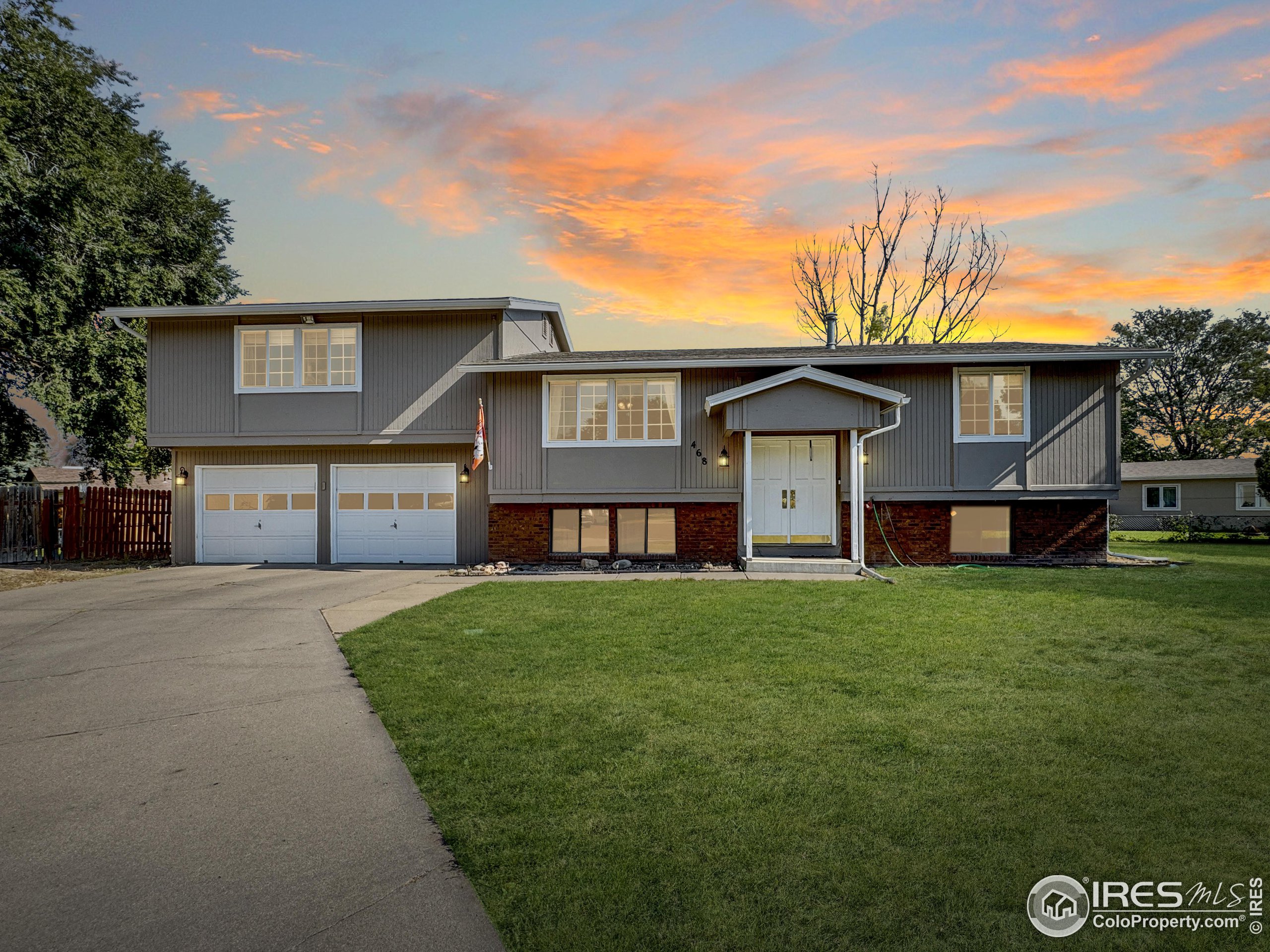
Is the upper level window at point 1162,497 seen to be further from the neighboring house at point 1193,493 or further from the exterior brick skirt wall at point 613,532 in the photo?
the exterior brick skirt wall at point 613,532

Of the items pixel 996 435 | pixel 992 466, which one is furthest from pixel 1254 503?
pixel 992 466

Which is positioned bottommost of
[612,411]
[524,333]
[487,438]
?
[487,438]

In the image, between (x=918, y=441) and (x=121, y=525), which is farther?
(x=121, y=525)

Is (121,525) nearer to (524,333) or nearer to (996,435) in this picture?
(524,333)

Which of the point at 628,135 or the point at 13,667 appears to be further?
the point at 628,135

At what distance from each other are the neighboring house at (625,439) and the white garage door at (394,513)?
46 mm

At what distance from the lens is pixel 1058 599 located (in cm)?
1008

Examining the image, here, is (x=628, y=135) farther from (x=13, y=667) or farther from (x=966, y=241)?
(x=966, y=241)

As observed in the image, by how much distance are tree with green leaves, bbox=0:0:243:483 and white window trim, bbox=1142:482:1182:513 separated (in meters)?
40.1

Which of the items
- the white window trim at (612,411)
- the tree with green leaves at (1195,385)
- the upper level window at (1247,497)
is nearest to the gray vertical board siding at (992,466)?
the white window trim at (612,411)

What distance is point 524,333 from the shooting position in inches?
688

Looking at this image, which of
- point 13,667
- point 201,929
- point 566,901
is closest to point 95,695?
point 13,667

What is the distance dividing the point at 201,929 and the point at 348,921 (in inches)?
20.7

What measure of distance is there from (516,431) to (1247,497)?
34.1 meters
